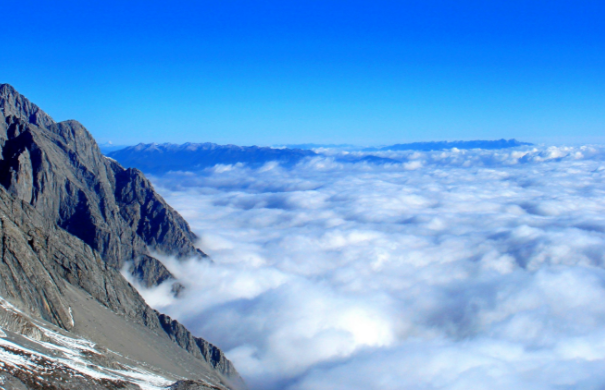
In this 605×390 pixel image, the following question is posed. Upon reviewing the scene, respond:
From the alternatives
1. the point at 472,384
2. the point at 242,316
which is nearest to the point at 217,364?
the point at 242,316

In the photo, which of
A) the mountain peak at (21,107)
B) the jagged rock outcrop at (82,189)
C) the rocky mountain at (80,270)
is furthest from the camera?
the mountain peak at (21,107)

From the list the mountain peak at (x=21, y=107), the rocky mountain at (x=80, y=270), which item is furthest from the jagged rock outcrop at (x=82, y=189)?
the rocky mountain at (x=80, y=270)

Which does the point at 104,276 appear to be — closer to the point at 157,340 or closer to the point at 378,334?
the point at 157,340

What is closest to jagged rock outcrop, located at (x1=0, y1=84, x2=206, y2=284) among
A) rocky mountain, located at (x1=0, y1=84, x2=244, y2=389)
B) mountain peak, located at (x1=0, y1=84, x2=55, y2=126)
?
mountain peak, located at (x1=0, y1=84, x2=55, y2=126)

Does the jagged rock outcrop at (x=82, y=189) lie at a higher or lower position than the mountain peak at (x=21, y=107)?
lower

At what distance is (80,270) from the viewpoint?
270ft

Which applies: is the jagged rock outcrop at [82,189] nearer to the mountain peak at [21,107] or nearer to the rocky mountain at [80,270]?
the mountain peak at [21,107]

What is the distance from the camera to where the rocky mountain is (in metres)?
41.6

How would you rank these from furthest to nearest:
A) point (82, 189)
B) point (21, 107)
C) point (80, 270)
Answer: point (21, 107), point (82, 189), point (80, 270)

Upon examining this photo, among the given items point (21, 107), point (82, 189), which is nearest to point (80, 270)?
point (82, 189)

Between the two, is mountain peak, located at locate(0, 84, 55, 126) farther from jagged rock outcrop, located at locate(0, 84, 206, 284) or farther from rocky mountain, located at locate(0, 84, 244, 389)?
rocky mountain, located at locate(0, 84, 244, 389)

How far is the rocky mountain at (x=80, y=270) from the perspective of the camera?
1636 inches

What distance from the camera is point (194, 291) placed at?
500 feet

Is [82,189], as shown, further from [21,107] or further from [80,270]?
[80,270]
